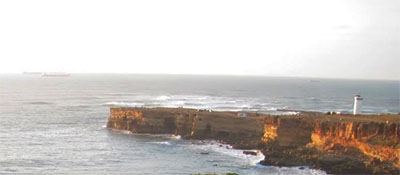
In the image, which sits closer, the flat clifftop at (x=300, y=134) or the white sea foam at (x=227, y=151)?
the flat clifftop at (x=300, y=134)

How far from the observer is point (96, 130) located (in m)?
88.8

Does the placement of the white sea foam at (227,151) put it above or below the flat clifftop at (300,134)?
below

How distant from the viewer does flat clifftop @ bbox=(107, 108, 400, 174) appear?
55219 millimetres

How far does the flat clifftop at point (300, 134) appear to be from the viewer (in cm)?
5522

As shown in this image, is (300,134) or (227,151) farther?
(227,151)

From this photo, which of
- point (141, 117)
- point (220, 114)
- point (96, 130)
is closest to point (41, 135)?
point (96, 130)

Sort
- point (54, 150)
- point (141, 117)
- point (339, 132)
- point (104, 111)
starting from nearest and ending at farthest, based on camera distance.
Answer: point (339, 132) → point (54, 150) → point (141, 117) → point (104, 111)

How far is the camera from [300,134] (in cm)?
6500

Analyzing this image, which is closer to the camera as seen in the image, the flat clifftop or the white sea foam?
the flat clifftop

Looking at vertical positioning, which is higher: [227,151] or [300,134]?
[300,134]

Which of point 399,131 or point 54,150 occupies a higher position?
point 399,131

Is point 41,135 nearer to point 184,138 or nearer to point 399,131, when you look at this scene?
point 184,138

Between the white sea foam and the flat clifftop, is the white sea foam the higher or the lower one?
the lower one

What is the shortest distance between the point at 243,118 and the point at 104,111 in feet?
177
